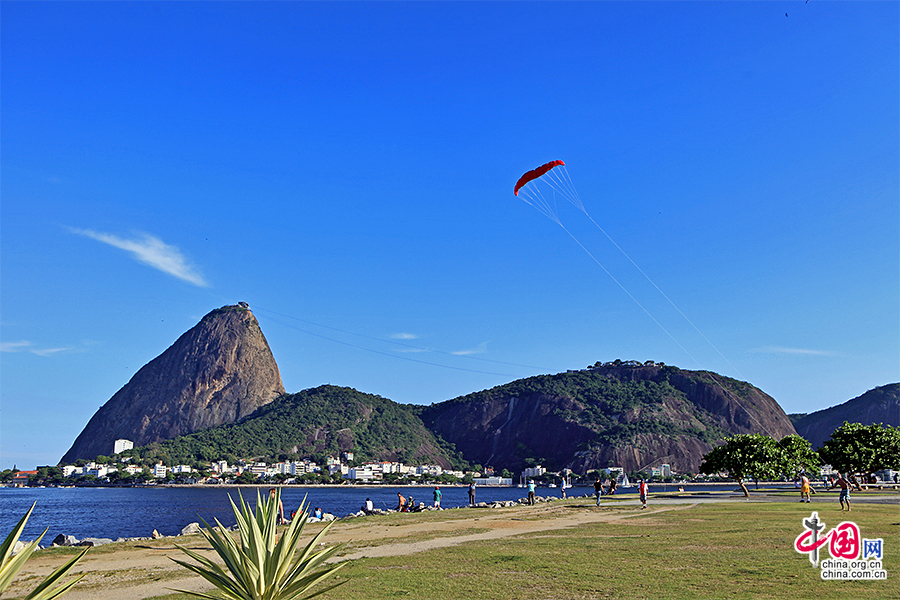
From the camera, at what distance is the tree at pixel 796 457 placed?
1921 inches

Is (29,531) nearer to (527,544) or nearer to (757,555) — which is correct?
(527,544)

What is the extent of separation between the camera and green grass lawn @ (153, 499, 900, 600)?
10672mm

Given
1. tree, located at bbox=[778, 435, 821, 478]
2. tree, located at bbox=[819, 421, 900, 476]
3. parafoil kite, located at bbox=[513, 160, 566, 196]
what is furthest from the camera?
tree, located at bbox=[778, 435, 821, 478]

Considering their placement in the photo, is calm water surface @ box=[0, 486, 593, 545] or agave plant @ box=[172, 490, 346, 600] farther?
calm water surface @ box=[0, 486, 593, 545]

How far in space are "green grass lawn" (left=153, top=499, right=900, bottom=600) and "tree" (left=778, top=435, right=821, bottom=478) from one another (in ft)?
102

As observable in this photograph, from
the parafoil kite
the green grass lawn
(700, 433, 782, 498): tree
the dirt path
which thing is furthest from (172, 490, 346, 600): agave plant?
(700, 433, 782, 498): tree

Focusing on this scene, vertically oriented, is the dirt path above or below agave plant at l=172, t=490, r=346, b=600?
below

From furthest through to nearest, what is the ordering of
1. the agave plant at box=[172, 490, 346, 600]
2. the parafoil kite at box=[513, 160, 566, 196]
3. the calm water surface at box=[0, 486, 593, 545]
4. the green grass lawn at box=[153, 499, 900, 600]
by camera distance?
the calm water surface at box=[0, 486, 593, 545] < the parafoil kite at box=[513, 160, 566, 196] < the green grass lawn at box=[153, 499, 900, 600] < the agave plant at box=[172, 490, 346, 600]

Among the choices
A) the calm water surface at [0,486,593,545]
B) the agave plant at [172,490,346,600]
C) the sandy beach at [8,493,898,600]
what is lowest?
the calm water surface at [0,486,593,545]

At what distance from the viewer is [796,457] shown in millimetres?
50000

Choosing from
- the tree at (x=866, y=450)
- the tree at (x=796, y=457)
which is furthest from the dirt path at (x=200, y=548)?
the tree at (x=866, y=450)

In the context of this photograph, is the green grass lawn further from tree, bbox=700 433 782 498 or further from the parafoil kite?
tree, bbox=700 433 782 498

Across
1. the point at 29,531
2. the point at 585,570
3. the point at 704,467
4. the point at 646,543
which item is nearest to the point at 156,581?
the point at 585,570

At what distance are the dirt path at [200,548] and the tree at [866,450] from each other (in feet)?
93.2
